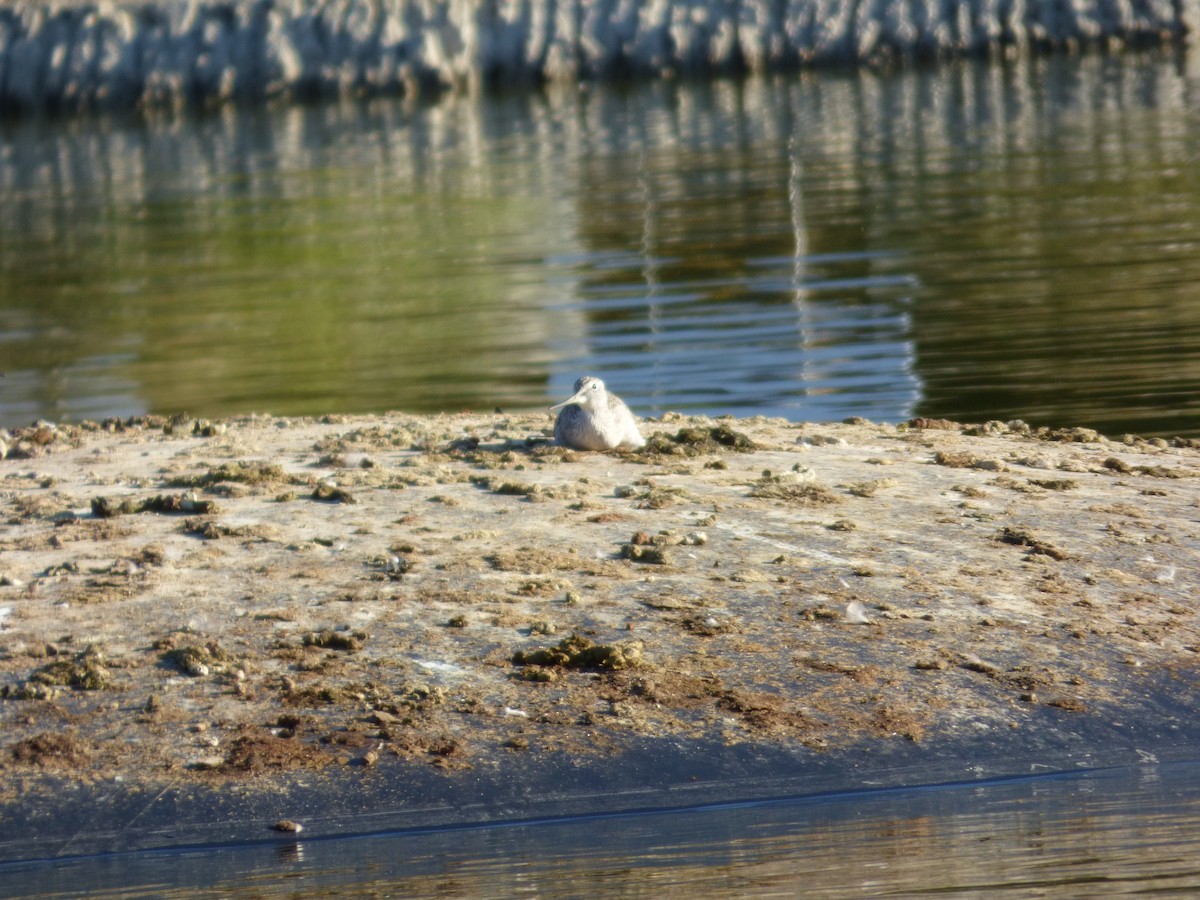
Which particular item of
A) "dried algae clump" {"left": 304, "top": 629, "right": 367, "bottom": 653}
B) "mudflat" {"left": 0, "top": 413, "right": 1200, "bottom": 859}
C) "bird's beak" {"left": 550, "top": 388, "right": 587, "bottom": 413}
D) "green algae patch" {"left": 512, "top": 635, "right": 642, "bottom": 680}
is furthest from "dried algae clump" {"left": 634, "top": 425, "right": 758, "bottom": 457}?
"dried algae clump" {"left": 304, "top": 629, "right": 367, "bottom": 653}

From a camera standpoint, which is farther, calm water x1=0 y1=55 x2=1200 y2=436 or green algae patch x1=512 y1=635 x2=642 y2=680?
calm water x1=0 y1=55 x2=1200 y2=436

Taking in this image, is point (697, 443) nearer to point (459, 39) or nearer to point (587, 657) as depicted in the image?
point (587, 657)

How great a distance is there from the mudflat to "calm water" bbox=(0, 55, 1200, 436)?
3.31 m

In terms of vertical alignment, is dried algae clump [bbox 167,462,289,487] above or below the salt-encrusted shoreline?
below

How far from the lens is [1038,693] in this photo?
680cm

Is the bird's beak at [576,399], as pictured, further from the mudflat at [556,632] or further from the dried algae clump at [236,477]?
the dried algae clump at [236,477]

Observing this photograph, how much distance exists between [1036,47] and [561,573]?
40.7m

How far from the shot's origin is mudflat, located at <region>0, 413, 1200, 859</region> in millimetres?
6312

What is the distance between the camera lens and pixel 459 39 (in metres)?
47.2

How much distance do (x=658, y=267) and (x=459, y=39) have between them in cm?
2977

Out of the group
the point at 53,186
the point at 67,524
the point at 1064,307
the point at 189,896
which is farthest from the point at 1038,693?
the point at 53,186

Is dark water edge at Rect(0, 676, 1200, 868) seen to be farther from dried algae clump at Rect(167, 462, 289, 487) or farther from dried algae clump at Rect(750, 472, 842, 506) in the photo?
dried algae clump at Rect(167, 462, 289, 487)

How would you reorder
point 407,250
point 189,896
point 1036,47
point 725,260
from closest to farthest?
1. point 189,896
2. point 725,260
3. point 407,250
4. point 1036,47

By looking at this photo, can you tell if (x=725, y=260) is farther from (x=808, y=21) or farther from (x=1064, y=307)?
(x=808, y=21)
